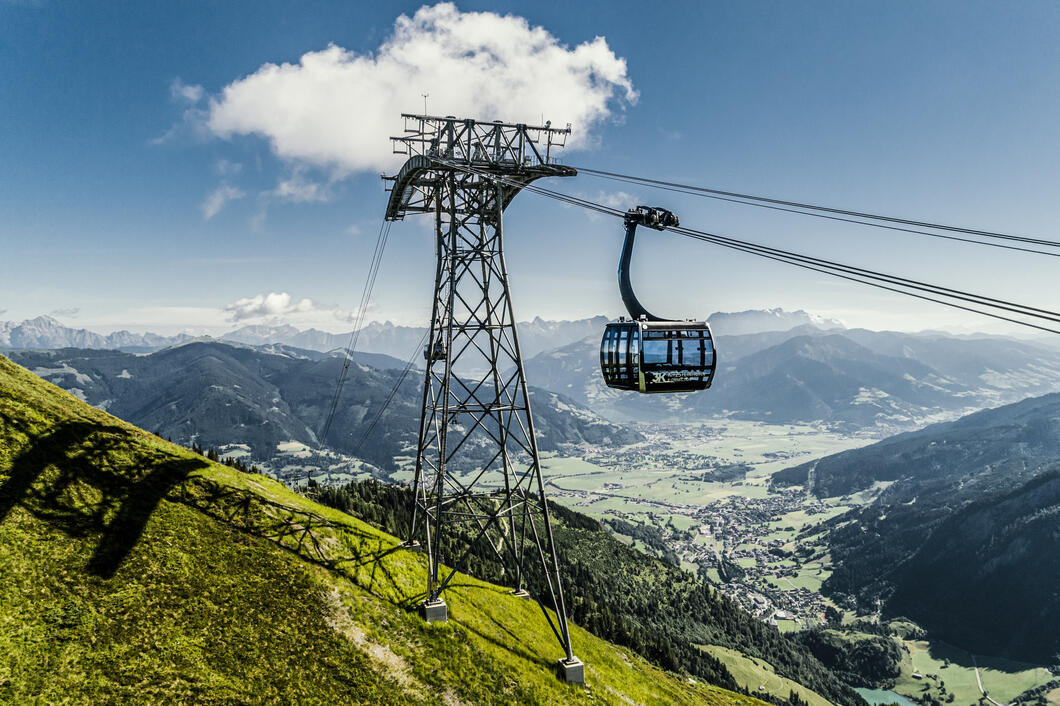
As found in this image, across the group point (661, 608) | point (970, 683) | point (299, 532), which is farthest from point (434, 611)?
point (970, 683)

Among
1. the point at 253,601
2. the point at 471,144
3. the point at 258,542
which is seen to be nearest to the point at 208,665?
the point at 253,601

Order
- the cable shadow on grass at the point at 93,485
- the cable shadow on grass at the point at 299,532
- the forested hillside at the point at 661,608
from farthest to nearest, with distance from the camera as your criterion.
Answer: the forested hillside at the point at 661,608 < the cable shadow on grass at the point at 299,532 < the cable shadow on grass at the point at 93,485

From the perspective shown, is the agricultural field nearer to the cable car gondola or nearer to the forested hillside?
the forested hillside

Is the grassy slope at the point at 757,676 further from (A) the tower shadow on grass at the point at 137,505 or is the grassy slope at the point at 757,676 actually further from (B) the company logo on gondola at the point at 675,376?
(B) the company logo on gondola at the point at 675,376

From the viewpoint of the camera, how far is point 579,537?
650ft

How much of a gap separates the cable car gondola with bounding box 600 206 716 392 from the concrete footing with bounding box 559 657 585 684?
66.3 feet

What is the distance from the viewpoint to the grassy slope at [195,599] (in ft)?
67.3

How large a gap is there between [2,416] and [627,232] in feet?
116

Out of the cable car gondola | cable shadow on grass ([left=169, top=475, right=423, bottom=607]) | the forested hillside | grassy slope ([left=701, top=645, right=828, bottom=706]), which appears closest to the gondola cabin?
the cable car gondola

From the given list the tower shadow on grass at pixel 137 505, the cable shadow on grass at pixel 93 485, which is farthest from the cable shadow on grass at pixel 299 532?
the cable shadow on grass at pixel 93 485

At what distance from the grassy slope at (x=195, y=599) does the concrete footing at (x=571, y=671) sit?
25.7 inches

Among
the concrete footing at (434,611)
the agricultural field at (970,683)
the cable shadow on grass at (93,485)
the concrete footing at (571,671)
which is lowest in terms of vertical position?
the agricultural field at (970,683)

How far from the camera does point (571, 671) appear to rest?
30922 millimetres

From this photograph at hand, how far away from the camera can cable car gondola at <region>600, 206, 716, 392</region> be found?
20.2 m
